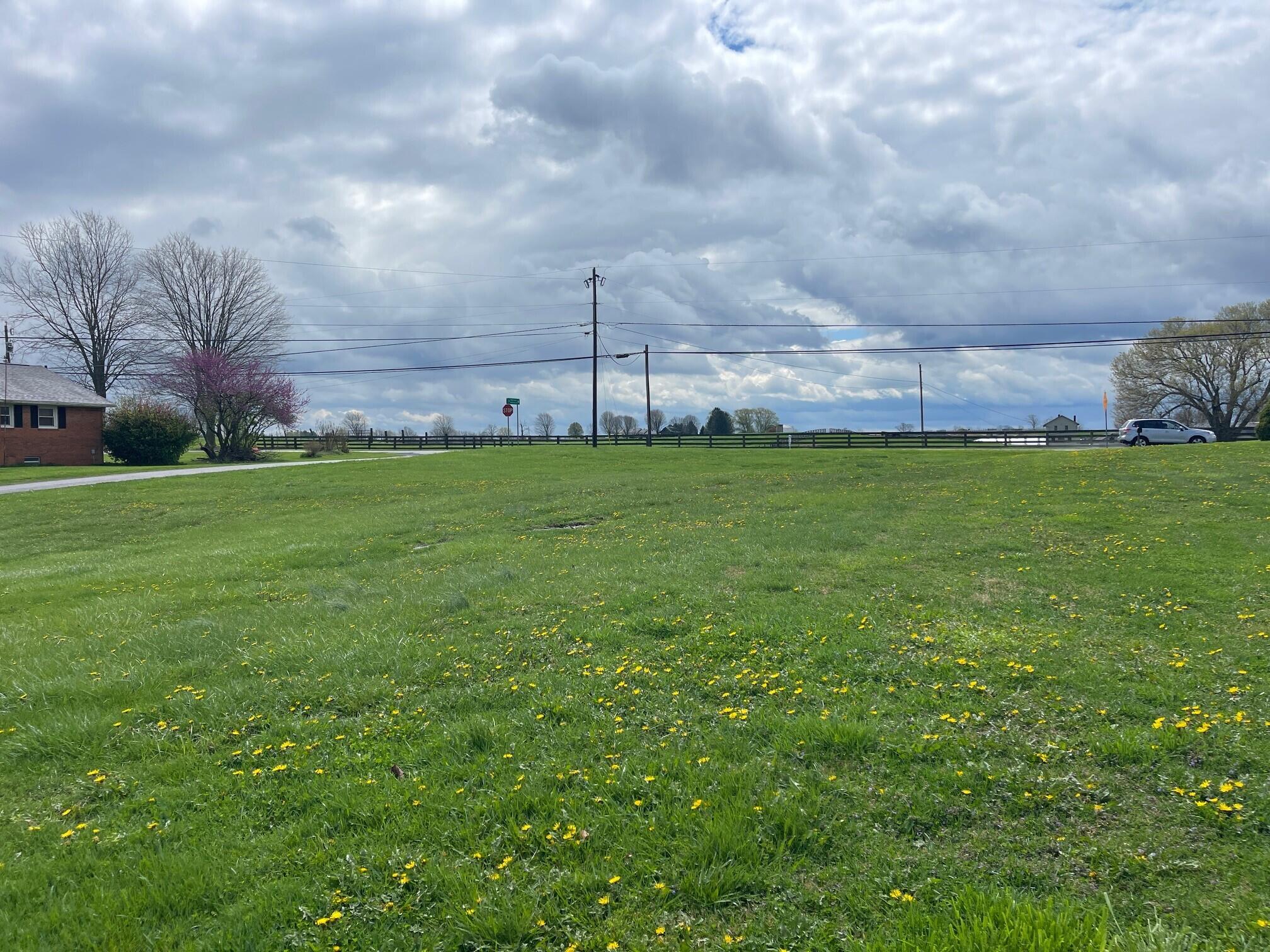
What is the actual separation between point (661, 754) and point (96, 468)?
4863 cm

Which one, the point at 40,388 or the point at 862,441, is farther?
the point at 862,441

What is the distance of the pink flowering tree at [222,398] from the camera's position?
58375 mm

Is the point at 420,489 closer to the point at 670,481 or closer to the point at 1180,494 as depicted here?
the point at 670,481

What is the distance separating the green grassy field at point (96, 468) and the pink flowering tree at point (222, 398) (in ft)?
6.17

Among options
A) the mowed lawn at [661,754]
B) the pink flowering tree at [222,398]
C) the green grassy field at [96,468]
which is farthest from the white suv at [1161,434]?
the pink flowering tree at [222,398]

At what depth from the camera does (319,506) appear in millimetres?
24781

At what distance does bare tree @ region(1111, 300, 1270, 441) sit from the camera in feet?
204

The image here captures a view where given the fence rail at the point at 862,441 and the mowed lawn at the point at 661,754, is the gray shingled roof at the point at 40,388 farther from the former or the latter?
the mowed lawn at the point at 661,754

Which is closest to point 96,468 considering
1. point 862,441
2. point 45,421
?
point 45,421

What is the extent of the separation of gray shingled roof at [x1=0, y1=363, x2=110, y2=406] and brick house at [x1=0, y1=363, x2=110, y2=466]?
36 millimetres

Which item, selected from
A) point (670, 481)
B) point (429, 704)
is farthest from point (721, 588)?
point (670, 481)

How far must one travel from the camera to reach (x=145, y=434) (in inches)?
2004

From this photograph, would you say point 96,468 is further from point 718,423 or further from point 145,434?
point 718,423

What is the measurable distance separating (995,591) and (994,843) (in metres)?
6.04
